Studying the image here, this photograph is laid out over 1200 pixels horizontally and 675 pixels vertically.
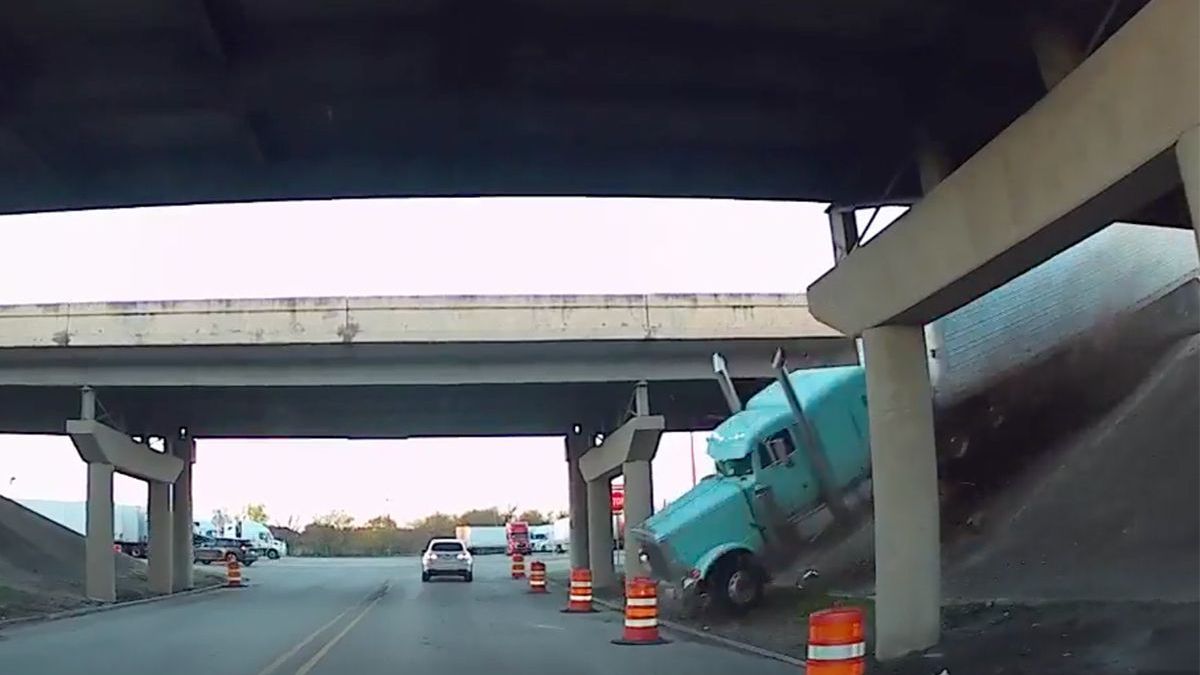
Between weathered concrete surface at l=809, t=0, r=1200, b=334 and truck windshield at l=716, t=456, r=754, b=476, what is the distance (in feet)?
31.9

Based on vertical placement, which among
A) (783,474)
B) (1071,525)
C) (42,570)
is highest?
(783,474)

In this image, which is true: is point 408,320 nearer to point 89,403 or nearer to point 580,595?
point 580,595

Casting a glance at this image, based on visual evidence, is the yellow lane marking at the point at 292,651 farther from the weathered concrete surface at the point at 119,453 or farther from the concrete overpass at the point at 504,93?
the weathered concrete surface at the point at 119,453

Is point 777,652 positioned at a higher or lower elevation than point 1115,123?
lower

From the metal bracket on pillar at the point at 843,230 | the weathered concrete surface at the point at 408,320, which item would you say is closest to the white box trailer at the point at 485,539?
the weathered concrete surface at the point at 408,320

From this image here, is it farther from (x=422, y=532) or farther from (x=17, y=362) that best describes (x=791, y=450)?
(x=422, y=532)

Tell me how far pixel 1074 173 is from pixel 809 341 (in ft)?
80.3

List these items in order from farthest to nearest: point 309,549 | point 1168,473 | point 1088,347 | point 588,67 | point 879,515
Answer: point 309,549 → point 1088,347 → point 1168,473 → point 879,515 → point 588,67

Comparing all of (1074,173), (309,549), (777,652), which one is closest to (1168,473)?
(777,652)

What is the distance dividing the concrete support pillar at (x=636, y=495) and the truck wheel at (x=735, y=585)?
9.91 metres

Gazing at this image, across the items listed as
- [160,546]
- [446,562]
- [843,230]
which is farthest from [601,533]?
[843,230]

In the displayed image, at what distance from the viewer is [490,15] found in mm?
11922

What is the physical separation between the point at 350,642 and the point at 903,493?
31.8 ft

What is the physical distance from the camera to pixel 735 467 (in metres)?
26.7
